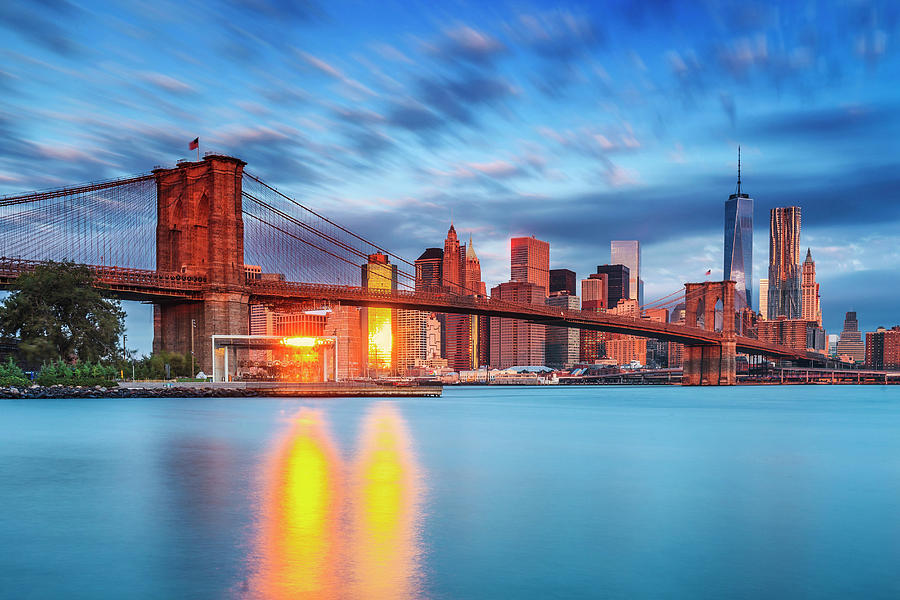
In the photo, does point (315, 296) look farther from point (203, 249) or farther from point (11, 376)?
point (11, 376)

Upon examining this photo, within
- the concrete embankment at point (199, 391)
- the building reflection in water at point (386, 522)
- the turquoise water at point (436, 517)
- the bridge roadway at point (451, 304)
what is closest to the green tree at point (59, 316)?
the concrete embankment at point (199, 391)

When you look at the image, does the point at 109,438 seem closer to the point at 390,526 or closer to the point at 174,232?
the point at 390,526

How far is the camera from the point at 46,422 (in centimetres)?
3128

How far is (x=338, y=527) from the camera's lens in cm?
1219

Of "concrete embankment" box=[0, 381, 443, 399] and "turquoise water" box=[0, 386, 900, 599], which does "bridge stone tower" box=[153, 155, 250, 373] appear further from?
"turquoise water" box=[0, 386, 900, 599]

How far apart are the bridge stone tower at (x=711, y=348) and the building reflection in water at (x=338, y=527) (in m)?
100

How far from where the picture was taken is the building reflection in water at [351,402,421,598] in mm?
9172

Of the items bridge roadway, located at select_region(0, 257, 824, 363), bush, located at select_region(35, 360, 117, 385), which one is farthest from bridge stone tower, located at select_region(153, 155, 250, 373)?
bush, located at select_region(35, 360, 117, 385)

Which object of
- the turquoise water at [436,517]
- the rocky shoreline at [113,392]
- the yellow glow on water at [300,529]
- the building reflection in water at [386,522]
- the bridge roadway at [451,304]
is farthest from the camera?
the bridge roadway at [451,304]

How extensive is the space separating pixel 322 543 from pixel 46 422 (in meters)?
25.0

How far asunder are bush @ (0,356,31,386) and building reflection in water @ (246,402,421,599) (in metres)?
35.4

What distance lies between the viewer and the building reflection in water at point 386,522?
917cm

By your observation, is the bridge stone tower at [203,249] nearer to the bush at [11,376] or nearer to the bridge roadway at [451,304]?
the bridge roadway at [451,304]

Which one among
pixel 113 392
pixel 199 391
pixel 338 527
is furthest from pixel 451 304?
pixel 338 527
